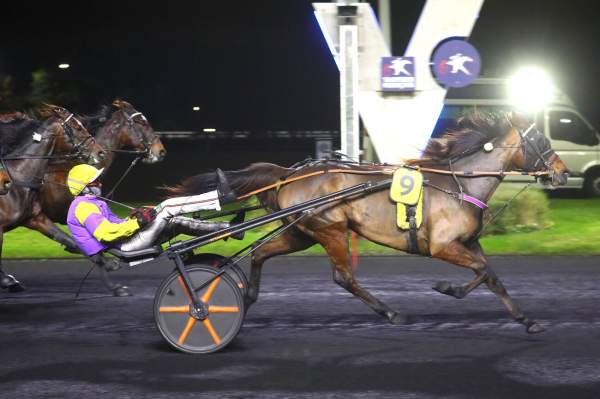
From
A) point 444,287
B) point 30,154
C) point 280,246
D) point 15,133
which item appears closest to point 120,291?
point 30,154

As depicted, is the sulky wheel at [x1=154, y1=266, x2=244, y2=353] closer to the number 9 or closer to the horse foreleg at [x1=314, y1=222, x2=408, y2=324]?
the horse foreleg at [x1=314, y1=222, x2=408, y2=324]

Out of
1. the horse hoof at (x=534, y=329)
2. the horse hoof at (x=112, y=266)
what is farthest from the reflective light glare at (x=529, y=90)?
the horse hoof at (x=112, y=266)

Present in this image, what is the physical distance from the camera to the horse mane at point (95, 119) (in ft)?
38.6

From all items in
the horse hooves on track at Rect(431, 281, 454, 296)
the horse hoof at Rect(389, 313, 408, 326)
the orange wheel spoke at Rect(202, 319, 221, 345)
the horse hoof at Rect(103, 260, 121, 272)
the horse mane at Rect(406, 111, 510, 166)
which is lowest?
Result: the horse hoof at Rect(389, 313, 408, 326)

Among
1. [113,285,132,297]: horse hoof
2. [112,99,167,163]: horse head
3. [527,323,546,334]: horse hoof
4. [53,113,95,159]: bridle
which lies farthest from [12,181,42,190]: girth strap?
[527,323,546,334]: horse hoof

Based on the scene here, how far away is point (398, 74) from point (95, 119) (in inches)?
173

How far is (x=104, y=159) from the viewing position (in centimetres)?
1100

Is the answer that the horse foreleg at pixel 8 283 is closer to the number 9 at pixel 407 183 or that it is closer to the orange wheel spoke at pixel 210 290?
the orange wheel spoke at pixel 210 290

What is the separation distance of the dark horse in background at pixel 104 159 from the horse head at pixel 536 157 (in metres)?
4.03

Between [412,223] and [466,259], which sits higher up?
[412,223]

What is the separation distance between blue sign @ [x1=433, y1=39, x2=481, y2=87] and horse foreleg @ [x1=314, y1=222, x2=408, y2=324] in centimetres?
592

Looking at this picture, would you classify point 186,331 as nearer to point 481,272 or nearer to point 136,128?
point 481,272

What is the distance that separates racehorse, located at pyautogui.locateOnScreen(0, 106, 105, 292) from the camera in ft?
31.4

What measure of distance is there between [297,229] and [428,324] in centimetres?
130
